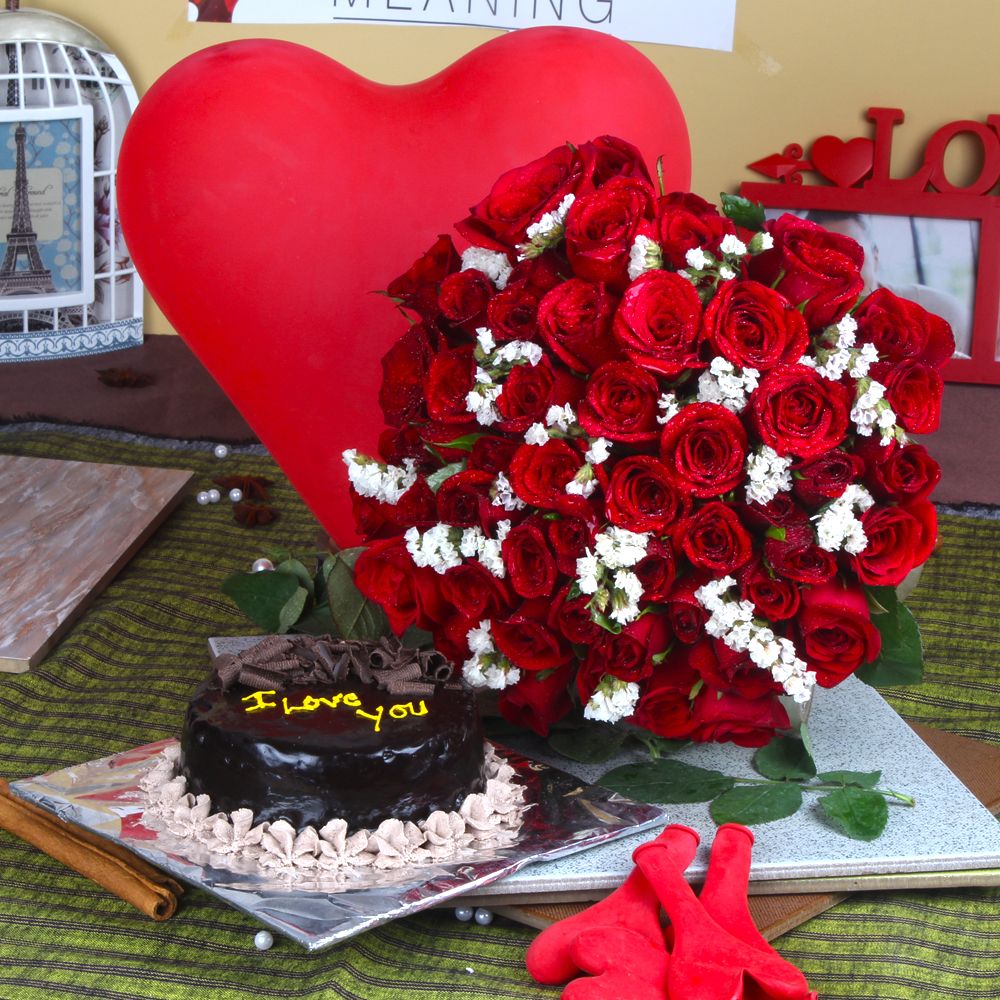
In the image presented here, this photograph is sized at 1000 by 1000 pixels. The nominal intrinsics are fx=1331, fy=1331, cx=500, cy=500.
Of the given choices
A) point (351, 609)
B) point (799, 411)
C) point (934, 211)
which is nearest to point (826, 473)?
point (799, 411)

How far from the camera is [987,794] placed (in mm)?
914

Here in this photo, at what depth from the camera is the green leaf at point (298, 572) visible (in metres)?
1.11

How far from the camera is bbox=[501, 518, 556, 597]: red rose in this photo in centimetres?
80

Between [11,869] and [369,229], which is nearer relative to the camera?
[11,869]

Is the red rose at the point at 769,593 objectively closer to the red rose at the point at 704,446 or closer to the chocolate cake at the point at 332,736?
the red rose at the point at 704,446

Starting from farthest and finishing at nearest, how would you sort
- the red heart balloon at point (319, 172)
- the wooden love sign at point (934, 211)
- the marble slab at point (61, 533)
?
the wooden love sign at point (934, 211) < the marble slab at point (61, 533) < the red heart balloon at point (319, 172)

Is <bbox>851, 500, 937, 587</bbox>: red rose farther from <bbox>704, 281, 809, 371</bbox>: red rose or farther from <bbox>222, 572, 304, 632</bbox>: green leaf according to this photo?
<bbox>222, 572, 304, 632</bbox>: green leaf

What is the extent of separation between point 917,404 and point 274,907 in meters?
0.47

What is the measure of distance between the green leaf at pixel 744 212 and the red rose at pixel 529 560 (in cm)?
24

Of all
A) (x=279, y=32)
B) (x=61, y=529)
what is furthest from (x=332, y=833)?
(x=279, y=32)

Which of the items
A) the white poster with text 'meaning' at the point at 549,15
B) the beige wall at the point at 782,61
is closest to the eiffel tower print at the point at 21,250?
the beige wall at the point at 782,61

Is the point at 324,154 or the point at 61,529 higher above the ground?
the point at 324,154

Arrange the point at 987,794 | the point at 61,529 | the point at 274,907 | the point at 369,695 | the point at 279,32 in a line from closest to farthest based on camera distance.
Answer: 1. the point at 274,907
2. the point at 369,695
3. the point at 987,794
4. the point at 61,529
5. the point at 279,32

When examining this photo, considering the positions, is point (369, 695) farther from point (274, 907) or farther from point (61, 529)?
point (61, 529)
